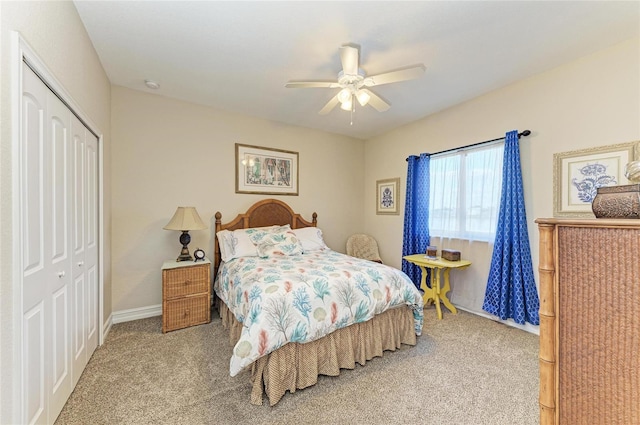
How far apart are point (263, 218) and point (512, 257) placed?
314 centimetres

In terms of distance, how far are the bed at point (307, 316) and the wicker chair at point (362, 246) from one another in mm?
1607

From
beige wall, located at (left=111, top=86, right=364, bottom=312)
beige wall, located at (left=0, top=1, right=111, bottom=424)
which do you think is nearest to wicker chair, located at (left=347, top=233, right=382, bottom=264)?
beige wall, located at (left=111, top=86, right=364, bottom=312)

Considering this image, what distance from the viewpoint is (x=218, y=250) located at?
3.53 metres

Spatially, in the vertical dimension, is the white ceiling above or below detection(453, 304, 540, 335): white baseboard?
above

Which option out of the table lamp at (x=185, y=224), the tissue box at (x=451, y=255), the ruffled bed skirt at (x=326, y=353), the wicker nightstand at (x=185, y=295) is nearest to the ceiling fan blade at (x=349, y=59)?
the ruffled bed skirt at (x=326, y=353)

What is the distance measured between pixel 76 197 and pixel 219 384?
1734 millimetres

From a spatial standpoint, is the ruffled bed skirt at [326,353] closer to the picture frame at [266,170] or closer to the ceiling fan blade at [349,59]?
the picture frame at [266,170]

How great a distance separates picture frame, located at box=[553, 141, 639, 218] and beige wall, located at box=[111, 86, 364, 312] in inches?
129

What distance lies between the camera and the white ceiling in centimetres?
182

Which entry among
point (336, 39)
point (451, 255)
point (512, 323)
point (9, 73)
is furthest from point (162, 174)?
point (512, 323)

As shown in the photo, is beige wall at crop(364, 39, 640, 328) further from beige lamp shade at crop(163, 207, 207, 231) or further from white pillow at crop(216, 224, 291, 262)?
beige lamp shade at crop(163, 207, 207, 231)

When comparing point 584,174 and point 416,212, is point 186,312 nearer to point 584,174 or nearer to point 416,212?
point 416,212

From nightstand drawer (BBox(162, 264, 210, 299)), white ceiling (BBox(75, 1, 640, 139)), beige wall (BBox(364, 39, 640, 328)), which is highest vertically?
white ceiling (BBox(75, 1, 640, 139))

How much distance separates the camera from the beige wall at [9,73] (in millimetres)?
1073
